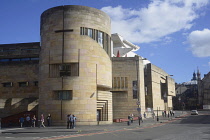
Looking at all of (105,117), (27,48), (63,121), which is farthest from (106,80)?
(27,48)

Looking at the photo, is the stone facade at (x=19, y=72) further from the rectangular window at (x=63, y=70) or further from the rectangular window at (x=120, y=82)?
the rectangular window at (x=120, y=82)

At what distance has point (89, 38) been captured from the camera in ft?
114

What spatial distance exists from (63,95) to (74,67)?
13.4ft

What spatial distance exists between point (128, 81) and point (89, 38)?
48.7ft

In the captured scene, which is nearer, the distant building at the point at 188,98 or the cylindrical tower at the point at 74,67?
the cylindrical tower at the point at 74,67

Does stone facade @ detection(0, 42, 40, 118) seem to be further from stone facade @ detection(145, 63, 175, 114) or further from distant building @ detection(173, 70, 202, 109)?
distant building @ detection(173, 70, 202, 109)

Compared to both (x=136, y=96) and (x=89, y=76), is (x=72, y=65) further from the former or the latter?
(x=136, y=96)

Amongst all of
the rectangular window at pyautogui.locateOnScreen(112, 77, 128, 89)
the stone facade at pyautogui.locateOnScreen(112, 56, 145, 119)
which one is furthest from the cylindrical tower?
the rectangular window at pyautogui.locateOnScreen(112, 77, 128, 89)

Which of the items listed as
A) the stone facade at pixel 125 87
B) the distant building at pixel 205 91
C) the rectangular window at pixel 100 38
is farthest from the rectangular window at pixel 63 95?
the distant building at pixel 205 91

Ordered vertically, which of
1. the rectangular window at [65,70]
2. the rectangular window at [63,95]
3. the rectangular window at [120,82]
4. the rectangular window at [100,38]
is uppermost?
the rectangular window at [100,38]

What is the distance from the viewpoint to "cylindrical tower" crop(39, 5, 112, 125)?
32.9 meters

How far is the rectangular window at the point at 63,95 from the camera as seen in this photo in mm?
33281

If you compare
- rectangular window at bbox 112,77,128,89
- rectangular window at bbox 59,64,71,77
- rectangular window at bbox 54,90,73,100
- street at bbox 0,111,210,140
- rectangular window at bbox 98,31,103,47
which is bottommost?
street at bbox 0,111,210,140

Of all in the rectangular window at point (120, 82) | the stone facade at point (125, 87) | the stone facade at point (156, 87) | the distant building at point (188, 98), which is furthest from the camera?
the distant building at point (188, 98)
